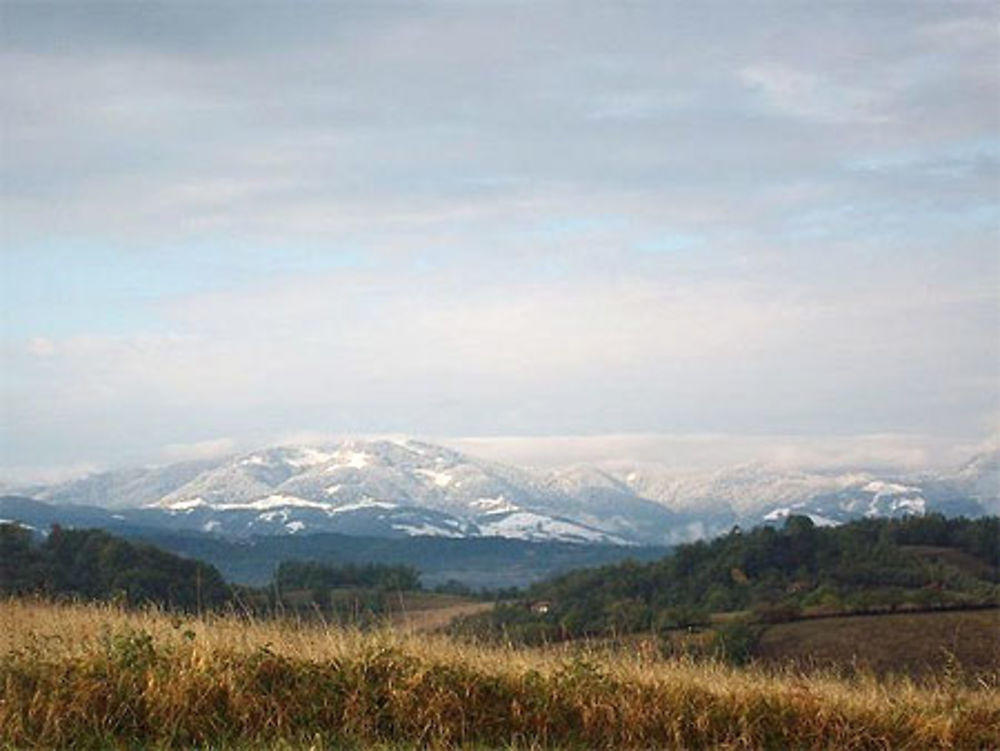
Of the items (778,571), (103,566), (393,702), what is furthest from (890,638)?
(778,571)

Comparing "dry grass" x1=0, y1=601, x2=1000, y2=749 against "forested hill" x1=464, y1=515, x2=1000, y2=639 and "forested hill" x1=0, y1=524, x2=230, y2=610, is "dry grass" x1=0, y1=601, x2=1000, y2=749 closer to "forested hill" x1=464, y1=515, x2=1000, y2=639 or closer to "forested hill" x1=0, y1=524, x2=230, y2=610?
"forested hill" x1=0, y1=524, x2=230, y2=610

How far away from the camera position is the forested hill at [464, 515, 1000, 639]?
92.1 m

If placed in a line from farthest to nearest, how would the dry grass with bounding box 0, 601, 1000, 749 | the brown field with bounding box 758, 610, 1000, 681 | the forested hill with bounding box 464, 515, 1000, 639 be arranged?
1. the forested hill with bounding box 464, 515, 1000, 639
2. the brown field with bounding box 758, 610, 1000, 681
3. the dry grass with bounding box 0, 601, 1000, 749

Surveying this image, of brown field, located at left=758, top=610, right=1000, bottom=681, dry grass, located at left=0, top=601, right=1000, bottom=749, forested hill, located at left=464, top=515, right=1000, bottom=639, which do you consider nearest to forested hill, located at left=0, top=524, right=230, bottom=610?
forested hill, located at left=464, top=515, right=1000, bottom=639

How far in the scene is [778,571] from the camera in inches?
4109

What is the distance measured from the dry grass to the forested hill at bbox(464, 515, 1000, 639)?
64711mm

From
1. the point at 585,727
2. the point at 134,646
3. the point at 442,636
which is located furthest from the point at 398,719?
the point at 442,636

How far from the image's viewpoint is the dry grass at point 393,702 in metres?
12.6

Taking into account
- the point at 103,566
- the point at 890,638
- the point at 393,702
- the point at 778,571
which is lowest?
the point at 778,571

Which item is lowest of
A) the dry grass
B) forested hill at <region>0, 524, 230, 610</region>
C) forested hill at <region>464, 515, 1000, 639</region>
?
forested hill at <region>464, 515, 1000, 639</region>

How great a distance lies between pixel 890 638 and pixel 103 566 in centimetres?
3973

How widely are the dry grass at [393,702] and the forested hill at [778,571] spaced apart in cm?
6471

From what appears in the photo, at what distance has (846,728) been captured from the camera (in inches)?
543

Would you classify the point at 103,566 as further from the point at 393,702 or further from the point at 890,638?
the point at 393,702
